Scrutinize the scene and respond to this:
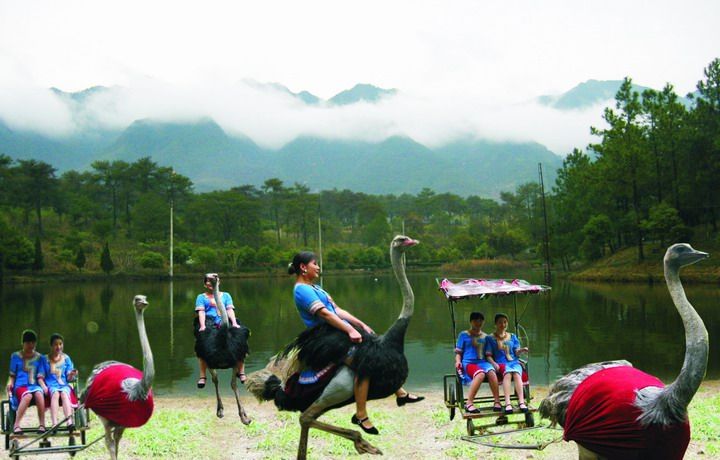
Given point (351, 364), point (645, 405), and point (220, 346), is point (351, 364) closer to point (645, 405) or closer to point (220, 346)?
point (645, 405)

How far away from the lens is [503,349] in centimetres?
730

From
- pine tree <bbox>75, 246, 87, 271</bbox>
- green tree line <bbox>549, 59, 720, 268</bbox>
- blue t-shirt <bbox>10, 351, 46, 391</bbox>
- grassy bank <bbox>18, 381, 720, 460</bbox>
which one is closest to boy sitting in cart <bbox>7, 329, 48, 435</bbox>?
blue t-shirt <bbox>10, 351, 46, 391</bbox>

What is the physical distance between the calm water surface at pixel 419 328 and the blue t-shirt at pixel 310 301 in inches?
163

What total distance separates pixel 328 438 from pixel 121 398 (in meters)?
2.65

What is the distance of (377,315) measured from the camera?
23.2 m

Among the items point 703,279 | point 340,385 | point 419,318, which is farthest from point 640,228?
point 340,385

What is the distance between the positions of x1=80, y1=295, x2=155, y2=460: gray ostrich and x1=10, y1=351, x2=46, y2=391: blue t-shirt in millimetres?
1049

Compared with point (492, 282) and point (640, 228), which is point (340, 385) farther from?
point (640, 228)

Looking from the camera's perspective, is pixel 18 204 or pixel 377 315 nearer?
pixel 377 315

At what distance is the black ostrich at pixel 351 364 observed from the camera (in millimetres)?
4824

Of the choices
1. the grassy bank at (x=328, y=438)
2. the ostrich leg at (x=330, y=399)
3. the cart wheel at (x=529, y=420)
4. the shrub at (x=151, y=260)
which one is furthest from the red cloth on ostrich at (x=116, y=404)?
the shrub at (x=151, y=260)

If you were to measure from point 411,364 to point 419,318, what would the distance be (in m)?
8.58

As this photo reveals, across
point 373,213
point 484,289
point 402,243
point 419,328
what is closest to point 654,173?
point 419,328

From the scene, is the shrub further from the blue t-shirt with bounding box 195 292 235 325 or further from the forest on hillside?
the blue t-shirt with bounding box 195 292 235 325
